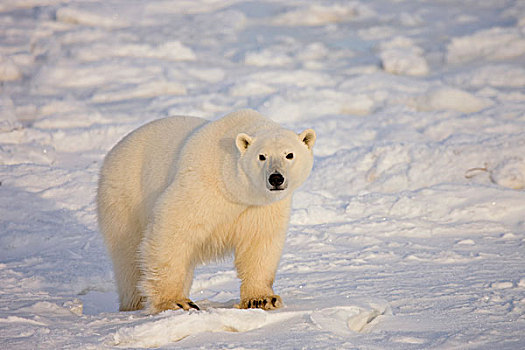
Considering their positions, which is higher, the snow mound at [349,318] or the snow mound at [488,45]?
the snow mound at [488,45]

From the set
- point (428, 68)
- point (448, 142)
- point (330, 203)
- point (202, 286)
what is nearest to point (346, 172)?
point (330, 203)

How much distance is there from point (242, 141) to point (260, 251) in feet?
2.43

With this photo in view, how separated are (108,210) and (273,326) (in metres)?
1.53

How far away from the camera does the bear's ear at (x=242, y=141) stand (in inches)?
135

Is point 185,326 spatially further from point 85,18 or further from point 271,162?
point 85,18

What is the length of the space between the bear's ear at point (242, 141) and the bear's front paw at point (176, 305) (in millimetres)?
933

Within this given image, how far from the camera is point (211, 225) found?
3533mm

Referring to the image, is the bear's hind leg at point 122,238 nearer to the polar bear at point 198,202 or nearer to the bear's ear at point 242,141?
the polar bear at point 198,202

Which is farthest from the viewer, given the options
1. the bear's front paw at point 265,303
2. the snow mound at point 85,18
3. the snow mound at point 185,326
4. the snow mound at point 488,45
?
the snow mound at point 85,18

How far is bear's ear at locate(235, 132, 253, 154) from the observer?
343cm

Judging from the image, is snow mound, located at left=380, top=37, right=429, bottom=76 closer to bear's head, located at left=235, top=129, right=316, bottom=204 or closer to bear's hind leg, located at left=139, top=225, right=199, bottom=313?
bear's head, located at left=235, top=129, right=316, bottom=204

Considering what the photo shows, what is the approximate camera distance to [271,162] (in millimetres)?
3359

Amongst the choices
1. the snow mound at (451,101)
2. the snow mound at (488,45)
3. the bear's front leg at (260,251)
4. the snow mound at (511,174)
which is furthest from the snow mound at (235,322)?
the snow mound at (488,45)

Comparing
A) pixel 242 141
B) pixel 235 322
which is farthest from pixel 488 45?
pixel 235 322
